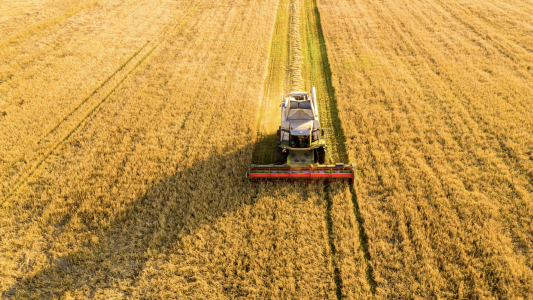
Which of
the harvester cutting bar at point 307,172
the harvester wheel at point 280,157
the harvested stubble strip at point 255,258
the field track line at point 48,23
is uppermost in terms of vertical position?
the field track line at point 48,23

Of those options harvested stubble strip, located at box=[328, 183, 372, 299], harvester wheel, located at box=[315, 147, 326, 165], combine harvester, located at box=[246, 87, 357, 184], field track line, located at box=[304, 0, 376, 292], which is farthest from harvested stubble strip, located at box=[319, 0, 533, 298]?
harvester wheel, located at box=[315, 147, 326, 165]

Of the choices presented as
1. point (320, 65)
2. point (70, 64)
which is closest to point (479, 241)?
point (320, 65)

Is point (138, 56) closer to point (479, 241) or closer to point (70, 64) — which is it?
point (70, 64)

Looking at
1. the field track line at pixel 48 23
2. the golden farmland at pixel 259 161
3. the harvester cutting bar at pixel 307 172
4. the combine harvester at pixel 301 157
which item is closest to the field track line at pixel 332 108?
the golden farmland at pixel 259 161

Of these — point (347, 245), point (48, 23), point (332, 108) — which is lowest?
point (347, 245)

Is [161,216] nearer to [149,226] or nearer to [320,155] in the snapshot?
[149,226]

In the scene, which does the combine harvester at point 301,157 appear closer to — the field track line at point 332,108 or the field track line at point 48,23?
the field track line at point 332,108

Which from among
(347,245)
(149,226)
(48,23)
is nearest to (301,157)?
(347,245)
